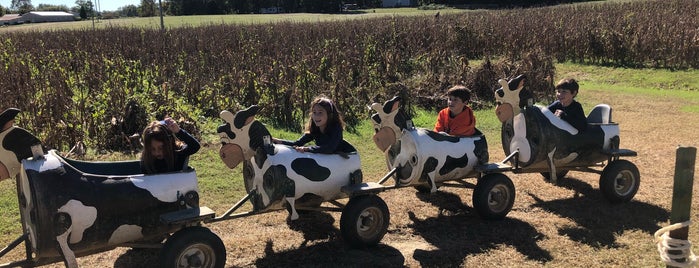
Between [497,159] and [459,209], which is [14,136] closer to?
[459,209]

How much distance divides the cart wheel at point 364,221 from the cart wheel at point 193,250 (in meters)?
1.16

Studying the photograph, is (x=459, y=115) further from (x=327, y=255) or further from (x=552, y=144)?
(x=327, y=255)

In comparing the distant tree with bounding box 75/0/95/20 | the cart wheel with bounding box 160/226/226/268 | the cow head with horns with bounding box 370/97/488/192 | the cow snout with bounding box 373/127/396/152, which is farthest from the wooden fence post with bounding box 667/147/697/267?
the distant tree with bounding box 75/0/95/20

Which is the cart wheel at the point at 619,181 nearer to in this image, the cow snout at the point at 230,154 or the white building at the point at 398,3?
the cow snout at the point at 230,154

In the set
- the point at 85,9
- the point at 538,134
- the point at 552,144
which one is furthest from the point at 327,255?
the point at 85,9

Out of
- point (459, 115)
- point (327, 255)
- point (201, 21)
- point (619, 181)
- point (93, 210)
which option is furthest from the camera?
point (201, 21)

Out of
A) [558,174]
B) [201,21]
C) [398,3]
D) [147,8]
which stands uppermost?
[398,3]

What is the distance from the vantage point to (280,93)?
416 inches

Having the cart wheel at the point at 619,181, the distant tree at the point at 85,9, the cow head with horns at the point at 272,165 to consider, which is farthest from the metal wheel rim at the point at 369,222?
the distant tree at the point at 85,9

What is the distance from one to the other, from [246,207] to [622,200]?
4.22 m

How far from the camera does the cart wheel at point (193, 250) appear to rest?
13.2 ft

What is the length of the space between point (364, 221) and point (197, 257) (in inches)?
60.5

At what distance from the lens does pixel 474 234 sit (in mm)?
5516

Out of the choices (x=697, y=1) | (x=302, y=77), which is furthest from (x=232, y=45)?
(x=697, y=1)
